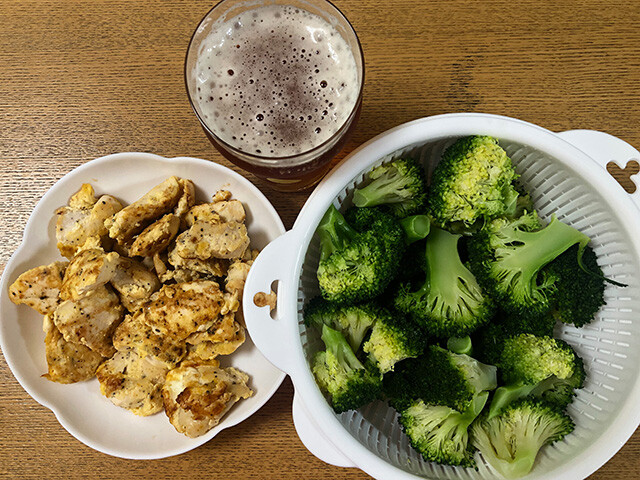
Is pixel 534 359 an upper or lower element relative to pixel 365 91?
lower

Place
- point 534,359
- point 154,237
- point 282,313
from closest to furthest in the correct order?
point 282,313 < point 534,359 < point 154,237

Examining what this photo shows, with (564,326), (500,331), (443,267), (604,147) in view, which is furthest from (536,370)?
Result: (604,147)

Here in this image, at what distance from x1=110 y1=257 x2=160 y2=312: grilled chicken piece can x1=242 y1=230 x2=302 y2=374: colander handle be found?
44 cm

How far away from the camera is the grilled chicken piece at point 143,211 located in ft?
5.30

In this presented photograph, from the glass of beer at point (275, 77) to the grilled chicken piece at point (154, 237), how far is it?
1.11 feet

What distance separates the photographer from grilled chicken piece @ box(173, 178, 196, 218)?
1.67 meters

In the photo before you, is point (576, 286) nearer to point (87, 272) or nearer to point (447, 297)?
point (447, 297)

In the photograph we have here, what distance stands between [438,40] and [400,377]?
1.08 meters

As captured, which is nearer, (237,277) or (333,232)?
(333,232)

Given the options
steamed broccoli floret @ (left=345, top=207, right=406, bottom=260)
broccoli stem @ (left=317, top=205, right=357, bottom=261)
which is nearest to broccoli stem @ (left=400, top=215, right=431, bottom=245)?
steamed broccoli floret @ (left=345, top=207, right=406, bottom=260)

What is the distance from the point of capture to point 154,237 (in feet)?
5.21

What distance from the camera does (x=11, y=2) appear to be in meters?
1.79

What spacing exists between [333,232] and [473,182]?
1.28 ft

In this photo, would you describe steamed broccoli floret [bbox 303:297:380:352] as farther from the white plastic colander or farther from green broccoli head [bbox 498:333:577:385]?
green broccoli head [bbox 498:333:577:385]
